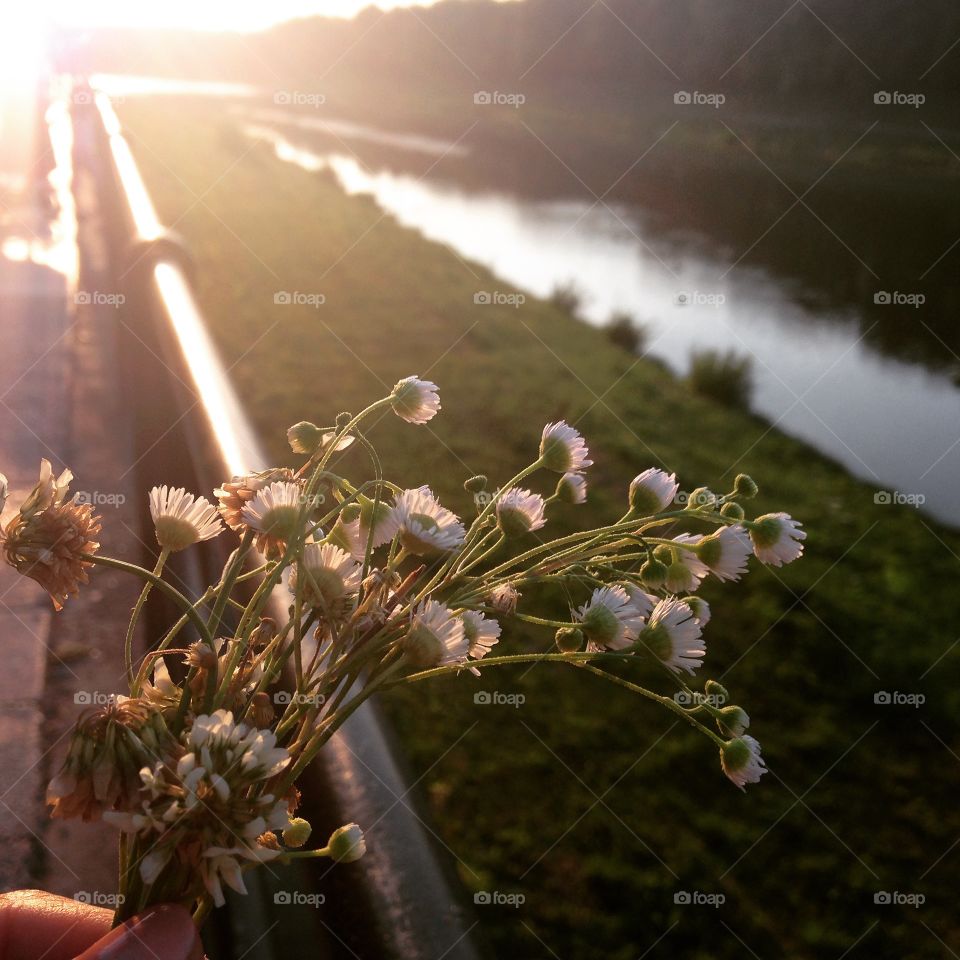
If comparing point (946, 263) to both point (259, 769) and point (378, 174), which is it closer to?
point (378, 174)

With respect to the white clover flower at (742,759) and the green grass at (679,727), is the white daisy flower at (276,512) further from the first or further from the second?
the green grass at (679,727)

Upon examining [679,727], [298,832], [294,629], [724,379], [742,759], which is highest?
[294,629]

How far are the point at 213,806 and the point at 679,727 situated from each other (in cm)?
200

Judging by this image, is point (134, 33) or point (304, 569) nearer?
point (304, 569)

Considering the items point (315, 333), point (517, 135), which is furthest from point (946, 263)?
point (517, 135)

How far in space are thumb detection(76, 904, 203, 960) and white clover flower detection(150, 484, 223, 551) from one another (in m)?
0.25

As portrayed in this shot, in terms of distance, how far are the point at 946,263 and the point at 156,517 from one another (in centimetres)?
1119

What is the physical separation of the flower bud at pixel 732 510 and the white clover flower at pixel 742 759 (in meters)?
0.19

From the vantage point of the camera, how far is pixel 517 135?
2539cm

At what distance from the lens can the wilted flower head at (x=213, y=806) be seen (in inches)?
23.5

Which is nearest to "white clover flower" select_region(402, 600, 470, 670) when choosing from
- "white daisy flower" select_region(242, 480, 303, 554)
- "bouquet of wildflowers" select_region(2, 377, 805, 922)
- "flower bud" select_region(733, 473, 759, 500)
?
"bouquet of wildflowers" select_region(2, 377, 805, 922)

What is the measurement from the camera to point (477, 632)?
2.60 feet

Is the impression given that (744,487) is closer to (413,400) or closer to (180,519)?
(413,400)

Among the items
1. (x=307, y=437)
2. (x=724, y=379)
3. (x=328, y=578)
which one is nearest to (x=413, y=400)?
(x=307, y=437)
